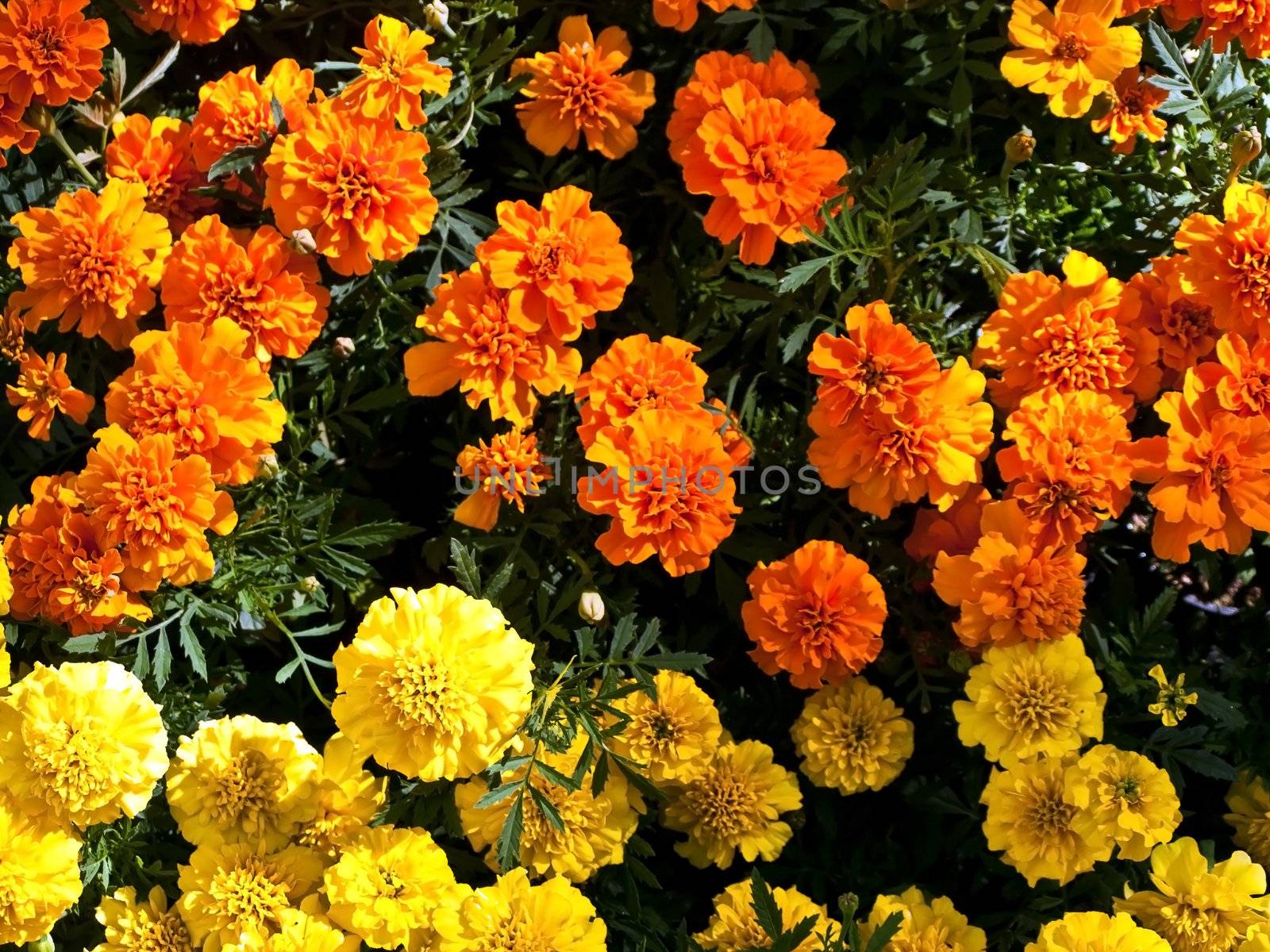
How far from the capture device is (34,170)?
79.3 inches

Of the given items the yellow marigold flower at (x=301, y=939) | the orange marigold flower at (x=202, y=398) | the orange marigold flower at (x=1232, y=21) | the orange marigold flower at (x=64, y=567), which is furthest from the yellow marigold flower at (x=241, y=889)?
the orange marigold flower at (x=1232, y=21)

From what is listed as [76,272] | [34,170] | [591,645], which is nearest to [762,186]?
[591,645]

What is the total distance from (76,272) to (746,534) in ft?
3.30

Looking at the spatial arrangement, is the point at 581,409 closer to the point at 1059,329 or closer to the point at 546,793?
the point at 546,793

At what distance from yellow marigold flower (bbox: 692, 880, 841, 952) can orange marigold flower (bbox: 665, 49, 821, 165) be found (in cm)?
101

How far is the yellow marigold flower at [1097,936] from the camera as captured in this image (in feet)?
4.63

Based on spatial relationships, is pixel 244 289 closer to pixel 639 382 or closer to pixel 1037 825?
pixel 639 382

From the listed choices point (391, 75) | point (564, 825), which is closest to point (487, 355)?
point (391, 75)

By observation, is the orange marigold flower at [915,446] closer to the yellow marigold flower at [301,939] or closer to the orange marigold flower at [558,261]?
the orange marigold flower at [558,261]

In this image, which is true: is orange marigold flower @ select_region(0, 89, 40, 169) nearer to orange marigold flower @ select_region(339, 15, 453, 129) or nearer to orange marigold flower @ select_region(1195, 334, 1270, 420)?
orange marigold flower @ select_region(339, 15, 453, 129)

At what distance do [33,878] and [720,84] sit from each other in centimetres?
135

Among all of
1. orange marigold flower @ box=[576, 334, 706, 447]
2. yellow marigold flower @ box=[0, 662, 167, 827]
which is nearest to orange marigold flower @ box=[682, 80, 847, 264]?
orange marigold flower @ box=[576, 334, 706, 447]

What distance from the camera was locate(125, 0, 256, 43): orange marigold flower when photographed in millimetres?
1775

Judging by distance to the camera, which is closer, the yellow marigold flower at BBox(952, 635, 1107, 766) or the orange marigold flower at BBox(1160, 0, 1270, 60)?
the yellow marigold flower at BBox(952, 635, 1107, 766)
